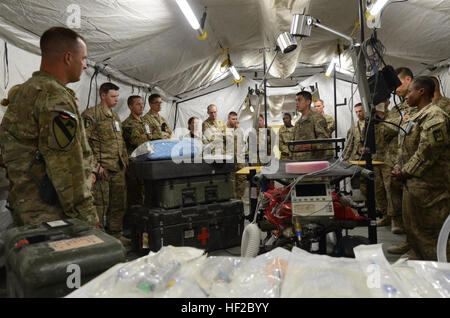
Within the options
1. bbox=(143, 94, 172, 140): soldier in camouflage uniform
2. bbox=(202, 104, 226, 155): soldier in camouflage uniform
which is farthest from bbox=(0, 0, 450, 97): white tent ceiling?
bbox=(202, 104, 226, 155): soldier in camouflage uniform

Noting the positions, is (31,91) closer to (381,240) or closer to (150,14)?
(150,14)

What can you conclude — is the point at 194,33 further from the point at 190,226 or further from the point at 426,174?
the point at 426,174

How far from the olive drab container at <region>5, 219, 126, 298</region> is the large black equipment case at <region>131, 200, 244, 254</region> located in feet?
5.61

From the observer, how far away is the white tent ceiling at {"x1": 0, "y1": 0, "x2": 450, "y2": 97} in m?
2.56

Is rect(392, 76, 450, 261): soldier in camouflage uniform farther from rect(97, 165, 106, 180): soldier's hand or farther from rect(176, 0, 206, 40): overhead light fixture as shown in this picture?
rect(97, 165, 106, 180): soldier's hand

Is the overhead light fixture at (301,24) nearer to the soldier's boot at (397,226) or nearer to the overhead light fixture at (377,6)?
the overhead light fixture at (377,6)

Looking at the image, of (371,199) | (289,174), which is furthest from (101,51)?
(371,199)

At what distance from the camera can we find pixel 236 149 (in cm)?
650

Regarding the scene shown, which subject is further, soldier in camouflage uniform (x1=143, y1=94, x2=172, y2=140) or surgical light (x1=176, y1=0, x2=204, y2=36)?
soldier in camouflage uniform (x1=143, y1=94, x2=172, y2=140)

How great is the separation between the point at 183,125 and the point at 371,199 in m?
5.11

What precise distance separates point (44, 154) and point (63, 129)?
18 centimetres

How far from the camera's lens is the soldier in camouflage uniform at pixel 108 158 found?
3.27 meters

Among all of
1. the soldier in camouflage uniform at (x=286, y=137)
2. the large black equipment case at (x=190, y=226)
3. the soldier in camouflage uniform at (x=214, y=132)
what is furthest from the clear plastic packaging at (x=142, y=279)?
the soldier in camouflage uniform at (x=286, y=137)

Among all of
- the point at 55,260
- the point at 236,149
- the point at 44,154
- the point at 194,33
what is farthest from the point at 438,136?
the point at 236,149
